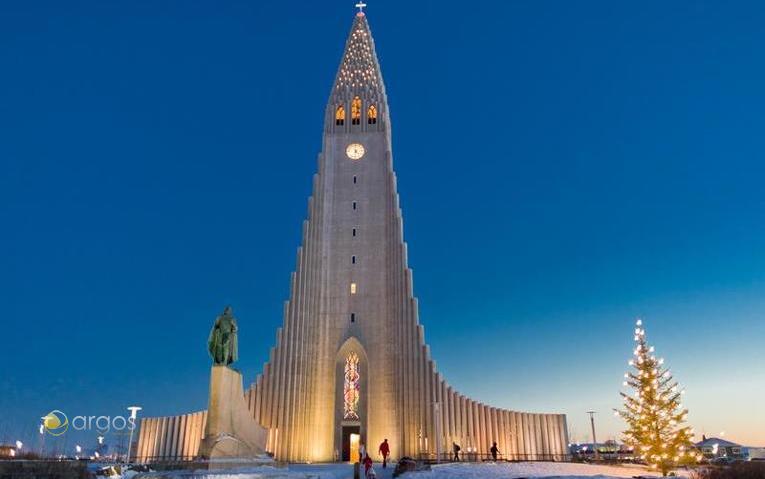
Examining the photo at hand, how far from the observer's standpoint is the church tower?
35.2m

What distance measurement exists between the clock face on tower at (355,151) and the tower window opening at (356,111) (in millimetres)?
1945

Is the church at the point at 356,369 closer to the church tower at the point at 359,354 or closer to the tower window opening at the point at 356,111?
the church tower at the point at 359,354

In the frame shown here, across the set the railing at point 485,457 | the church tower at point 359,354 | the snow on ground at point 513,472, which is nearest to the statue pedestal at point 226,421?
the church tower at point 359,354

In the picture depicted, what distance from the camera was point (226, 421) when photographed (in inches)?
993

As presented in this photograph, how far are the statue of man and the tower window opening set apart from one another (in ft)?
71.3

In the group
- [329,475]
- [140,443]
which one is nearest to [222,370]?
[329,475]

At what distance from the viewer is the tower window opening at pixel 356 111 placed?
143ft

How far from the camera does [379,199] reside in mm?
40969

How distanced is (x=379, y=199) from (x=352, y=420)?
14.7m

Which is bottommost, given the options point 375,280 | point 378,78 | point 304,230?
point 375,280

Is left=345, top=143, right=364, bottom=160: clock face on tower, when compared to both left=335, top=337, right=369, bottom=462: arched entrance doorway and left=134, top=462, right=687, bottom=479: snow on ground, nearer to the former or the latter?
left=335, top=337, right=369, bottom=462: arched entrance doorway

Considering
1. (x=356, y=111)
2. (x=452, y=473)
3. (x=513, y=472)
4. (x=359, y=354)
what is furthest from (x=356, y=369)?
(x=356, y=111)

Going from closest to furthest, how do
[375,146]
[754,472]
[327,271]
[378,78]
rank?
[754,472]
[327,271]
[375,146]
[378,78]

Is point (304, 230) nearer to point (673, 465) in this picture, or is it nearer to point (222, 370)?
point (222, 370)
